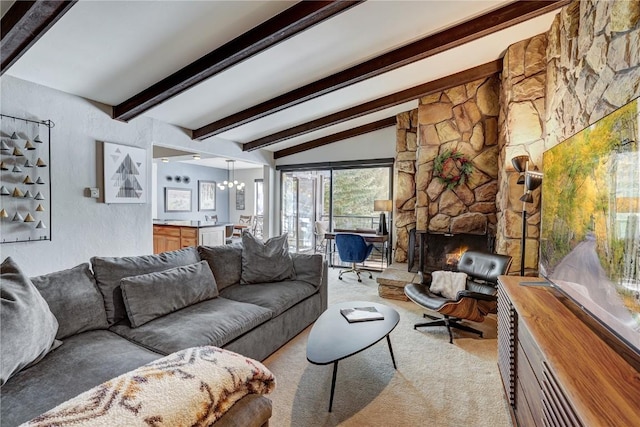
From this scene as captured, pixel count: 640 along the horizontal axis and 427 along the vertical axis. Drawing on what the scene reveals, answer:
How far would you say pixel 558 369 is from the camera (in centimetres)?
101

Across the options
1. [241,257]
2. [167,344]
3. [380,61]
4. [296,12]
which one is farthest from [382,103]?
[167,344]

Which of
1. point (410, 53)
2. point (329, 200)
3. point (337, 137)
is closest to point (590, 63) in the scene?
point (410, 53)

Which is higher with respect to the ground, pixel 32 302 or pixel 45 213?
pixel 45 213

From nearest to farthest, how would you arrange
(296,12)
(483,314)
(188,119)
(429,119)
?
1. (296,12)
2. (483,314)
3. (188,119)
4. (429,119)

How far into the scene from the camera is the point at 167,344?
71.1 inches

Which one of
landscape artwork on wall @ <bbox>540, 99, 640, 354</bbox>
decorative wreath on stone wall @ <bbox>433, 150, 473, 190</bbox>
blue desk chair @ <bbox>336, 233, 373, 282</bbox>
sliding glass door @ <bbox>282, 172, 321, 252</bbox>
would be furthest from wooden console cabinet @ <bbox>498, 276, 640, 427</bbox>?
sliding glass door @ <bbox>282, 172, 321, 252</bbox>

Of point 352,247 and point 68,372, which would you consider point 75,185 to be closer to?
point 68,372

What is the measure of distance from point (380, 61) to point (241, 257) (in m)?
2.62

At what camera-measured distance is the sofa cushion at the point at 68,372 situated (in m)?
1.23

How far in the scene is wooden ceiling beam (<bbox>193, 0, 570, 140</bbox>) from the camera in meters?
2.67

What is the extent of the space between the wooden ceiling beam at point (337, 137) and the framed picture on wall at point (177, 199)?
3.42 metres

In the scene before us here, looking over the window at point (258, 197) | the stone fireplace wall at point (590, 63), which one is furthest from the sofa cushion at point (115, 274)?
the window at point (258, 197)

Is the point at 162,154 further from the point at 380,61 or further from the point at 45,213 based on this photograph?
the point at 380,61

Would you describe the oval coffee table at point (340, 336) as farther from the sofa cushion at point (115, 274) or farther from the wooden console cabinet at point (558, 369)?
the sofa cushion at point (115, 274)
